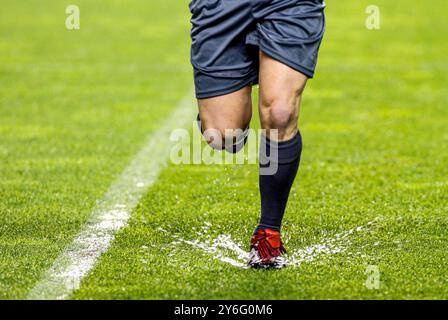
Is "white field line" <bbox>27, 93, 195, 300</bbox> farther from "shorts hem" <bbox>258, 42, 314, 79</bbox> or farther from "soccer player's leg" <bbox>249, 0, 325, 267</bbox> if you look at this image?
"shorts hem" <bbox>258, 42, 314, 79</bbox>

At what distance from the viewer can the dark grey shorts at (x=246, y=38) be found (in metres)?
4.46

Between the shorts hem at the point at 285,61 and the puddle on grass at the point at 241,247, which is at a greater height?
the shorts hem at the point at 285,61

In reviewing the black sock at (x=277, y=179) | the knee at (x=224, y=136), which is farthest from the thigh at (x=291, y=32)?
the knee at (x=224, y=136)

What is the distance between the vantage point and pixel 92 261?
4586 millimetres

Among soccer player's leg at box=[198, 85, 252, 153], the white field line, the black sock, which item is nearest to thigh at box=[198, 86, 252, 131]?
soccer player's leg at box=[198, 85, 252, 153]

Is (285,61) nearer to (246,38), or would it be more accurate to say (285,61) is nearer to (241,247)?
(246,38)

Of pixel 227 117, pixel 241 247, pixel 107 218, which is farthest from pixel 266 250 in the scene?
pixel 107 218

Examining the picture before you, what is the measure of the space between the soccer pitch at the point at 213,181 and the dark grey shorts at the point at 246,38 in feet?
2.61

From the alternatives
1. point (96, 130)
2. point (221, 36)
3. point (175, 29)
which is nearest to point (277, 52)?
point (221, 36)

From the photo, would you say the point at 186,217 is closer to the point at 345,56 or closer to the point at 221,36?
the point at 221,36

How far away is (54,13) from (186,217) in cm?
1033

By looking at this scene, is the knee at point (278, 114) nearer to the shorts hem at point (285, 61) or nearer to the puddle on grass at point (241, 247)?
the shorts hem at point (285, 61)

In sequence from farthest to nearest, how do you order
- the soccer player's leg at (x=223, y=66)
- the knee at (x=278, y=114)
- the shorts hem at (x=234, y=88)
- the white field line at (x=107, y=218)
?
the shorts hem at (x=234, y=88) < the soccer player's leg at (x=223, y=66) < the knee at (x=278, y=114) < the white field line at (x=107, y=218)
